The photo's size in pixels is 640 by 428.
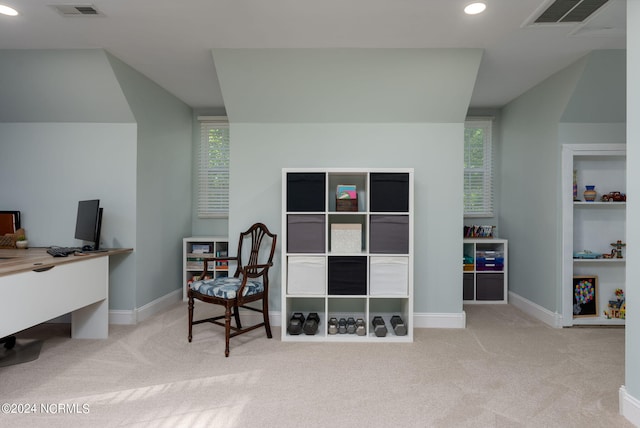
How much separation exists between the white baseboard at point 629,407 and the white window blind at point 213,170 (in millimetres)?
4283

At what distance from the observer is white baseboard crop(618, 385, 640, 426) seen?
77.2 inches

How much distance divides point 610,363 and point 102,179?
4.71 m

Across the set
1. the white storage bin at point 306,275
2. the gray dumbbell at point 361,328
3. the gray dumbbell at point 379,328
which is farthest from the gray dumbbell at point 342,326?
the white storage bin at point 306,275

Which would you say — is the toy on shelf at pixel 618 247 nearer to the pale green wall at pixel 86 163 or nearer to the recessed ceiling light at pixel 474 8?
the recessed ceiling light at pixel 474 8

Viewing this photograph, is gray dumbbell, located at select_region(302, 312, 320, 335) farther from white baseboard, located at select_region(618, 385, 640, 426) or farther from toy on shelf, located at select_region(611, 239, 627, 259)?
toy on shelf, located at select_region(611, 239, 627, 259)

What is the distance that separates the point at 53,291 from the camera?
267 cm

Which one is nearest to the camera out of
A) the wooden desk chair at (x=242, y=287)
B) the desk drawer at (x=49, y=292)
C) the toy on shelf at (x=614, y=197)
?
the desk drawer at (x=49, y=292)

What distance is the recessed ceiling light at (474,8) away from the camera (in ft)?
8.14

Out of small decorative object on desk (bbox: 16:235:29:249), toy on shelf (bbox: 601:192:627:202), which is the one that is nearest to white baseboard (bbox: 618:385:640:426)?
toy on shelf (bbox: 601:192:627:202)

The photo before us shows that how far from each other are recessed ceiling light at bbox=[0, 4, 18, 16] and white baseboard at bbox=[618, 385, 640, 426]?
180 inches

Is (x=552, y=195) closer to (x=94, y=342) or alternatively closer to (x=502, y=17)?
(x=502, y=17)

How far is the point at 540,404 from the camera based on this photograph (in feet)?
7.16

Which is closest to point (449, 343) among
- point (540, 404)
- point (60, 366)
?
point (540, 404)

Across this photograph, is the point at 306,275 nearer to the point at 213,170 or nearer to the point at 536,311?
the point at 213,170
